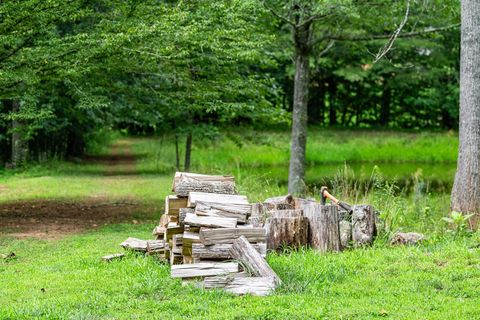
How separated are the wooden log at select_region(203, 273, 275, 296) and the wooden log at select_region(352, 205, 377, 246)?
249 centimetres

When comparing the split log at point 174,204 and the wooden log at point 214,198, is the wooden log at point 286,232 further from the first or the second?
the split log at point 174,204

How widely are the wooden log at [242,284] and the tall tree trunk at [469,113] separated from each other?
495cm

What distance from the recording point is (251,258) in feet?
24.1

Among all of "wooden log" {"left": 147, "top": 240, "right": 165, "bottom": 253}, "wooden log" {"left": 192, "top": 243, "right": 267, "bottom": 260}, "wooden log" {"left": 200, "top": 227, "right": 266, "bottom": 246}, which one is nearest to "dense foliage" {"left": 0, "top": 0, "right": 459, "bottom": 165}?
"wooden log" {"left": 147, "top": 240, "right": 165, "bottom": 253}

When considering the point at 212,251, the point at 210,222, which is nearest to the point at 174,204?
the point at 210,222

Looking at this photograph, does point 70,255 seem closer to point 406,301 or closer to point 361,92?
point 406,301

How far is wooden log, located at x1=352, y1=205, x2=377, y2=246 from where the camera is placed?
9234 millimetres

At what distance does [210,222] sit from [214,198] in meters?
0.51

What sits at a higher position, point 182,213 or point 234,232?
point 182,213

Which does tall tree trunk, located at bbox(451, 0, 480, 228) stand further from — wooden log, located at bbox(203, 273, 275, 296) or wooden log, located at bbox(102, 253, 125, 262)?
wooden log, located at bbox(102, 253, 125, 262)

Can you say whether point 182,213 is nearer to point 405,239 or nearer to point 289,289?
point 289,289

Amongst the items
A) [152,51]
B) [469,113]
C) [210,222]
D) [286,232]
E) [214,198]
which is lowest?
[286,232]

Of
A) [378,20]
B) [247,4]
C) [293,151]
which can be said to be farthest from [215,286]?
[378,20]

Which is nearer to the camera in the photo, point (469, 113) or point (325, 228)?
point (325, 228)
